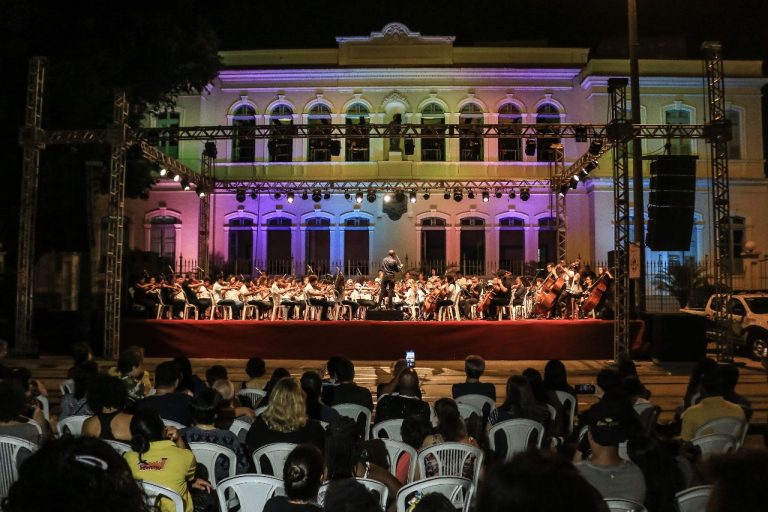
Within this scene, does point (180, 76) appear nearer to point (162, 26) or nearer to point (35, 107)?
point (162, 26)

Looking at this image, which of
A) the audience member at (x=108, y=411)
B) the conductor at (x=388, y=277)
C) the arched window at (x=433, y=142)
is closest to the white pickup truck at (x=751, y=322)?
the conductor at (x=388, y=277)

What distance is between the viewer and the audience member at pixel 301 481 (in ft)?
9.60

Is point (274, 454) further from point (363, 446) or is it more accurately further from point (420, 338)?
point (420, 338)

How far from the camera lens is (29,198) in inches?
572

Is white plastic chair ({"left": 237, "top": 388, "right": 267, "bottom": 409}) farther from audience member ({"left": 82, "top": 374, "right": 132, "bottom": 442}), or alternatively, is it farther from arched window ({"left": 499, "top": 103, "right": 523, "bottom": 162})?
arched window ({"left": 499, "top": 103, "right": 523, "bottom": 162})

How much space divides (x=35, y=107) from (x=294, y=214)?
515 inches

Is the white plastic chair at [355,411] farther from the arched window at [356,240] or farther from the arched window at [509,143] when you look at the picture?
the arched window at [509,143]

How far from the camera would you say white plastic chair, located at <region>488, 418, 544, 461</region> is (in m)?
5.26

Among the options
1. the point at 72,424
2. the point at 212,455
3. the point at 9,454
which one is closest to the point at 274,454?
the point at 212,455

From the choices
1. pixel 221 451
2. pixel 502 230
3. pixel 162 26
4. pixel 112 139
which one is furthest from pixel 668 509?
pixel 502 230

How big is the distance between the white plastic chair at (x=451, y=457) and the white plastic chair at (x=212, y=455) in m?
1.26

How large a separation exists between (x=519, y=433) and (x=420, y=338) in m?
9.42

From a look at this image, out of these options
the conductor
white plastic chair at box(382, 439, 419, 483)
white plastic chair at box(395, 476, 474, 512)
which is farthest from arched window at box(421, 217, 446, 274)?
white plastic chair at box(395, 476, 474, 512)

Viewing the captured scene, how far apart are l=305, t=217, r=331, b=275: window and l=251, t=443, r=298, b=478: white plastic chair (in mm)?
22175
